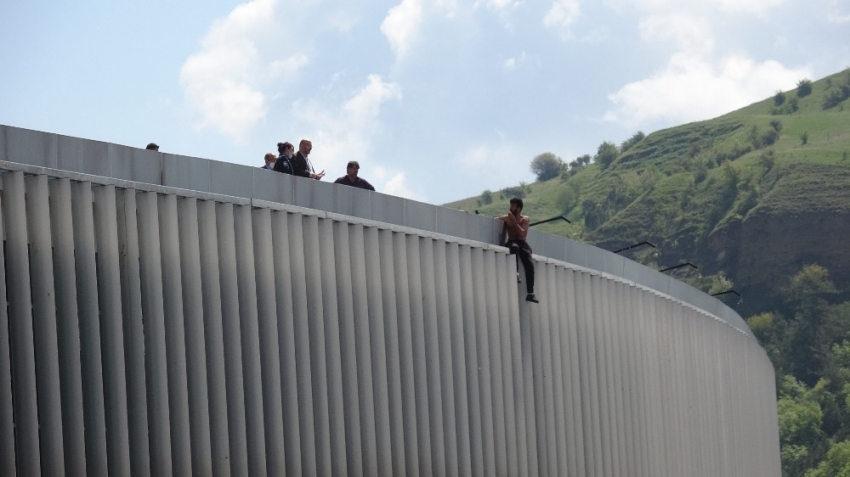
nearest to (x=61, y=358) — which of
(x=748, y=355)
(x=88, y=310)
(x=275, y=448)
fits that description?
(x=88, y=310)

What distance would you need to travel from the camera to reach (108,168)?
1493 cm

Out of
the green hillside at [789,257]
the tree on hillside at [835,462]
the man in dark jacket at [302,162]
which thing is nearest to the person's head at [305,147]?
the man in dark jacket at [302,162]

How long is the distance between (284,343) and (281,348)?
0.21 ft

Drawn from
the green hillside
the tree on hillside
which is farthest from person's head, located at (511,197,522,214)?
the green hillside

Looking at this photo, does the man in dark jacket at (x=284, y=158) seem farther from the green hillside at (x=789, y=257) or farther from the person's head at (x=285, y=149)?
the green hillside at (x=789, y=257)

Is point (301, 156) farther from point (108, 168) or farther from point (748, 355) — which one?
point (748, 355)

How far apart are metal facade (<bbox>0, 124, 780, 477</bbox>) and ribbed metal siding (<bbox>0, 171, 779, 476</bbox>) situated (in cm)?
2

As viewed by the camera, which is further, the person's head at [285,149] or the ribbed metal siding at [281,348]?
the person's head at [285,149]

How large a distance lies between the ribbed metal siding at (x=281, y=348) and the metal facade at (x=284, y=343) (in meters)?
0.02

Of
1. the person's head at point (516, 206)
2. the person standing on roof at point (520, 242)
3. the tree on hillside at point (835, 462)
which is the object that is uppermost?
the person's head at point (516, 206)

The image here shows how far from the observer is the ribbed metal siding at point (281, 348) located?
46.3 feet

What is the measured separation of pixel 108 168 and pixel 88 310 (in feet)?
4.80

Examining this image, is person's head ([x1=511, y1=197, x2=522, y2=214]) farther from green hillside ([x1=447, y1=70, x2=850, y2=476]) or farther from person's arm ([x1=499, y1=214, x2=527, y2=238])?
green hillside ([x1=447, y1=70, x2=850, y2=476])

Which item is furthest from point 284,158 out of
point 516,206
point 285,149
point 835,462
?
point 835,462
